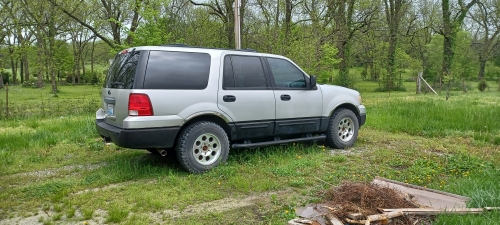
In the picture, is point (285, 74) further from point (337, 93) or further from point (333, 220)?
point (333, 220)

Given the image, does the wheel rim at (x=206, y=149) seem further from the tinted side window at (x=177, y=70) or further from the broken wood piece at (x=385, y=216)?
the broken wood piece at (x=385, y=216)

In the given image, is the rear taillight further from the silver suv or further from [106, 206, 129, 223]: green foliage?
[106, 206, 129, 223]: green foliage

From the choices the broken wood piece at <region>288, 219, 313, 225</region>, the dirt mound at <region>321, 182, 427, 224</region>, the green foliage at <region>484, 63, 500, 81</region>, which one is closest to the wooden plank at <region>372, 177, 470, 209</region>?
the dirt mound at <region>321, 182, 427, 224</region>

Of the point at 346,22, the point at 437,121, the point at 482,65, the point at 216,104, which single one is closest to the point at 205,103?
the point at 216,104

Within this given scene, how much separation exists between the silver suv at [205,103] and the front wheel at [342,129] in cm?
17

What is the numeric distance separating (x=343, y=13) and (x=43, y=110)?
17.8 meters

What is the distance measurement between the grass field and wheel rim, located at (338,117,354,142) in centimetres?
28

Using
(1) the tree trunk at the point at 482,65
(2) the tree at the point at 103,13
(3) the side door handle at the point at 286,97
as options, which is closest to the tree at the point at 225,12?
(2) the tree at the point at 103,13

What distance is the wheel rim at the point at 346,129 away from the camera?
701 centimetres

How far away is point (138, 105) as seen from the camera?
4715 mm

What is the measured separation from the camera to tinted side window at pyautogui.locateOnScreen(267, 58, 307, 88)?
6.17 m

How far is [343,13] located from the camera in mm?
23094

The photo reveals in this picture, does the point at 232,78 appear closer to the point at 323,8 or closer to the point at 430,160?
the point at 430,160

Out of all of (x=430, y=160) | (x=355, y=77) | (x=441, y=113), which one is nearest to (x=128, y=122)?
(x=430, y=160)
